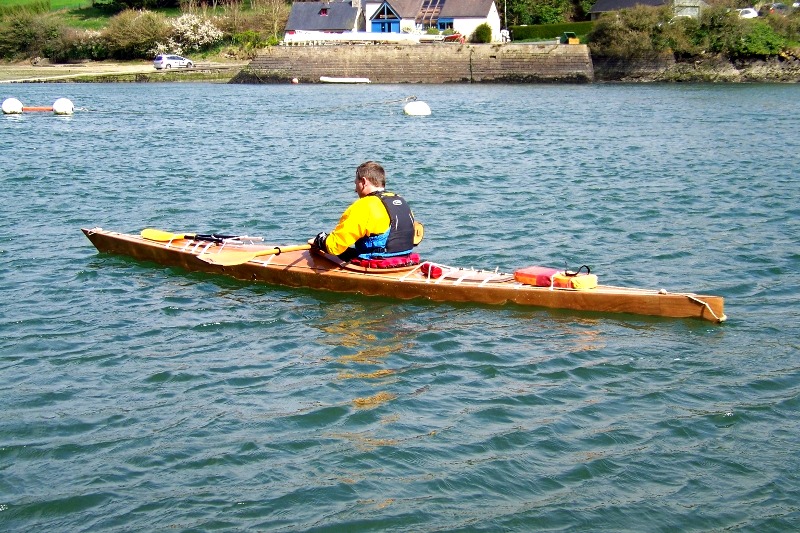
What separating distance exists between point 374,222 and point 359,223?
0.15 meters

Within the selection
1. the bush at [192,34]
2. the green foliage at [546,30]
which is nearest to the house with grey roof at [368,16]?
the bush at [192,34]

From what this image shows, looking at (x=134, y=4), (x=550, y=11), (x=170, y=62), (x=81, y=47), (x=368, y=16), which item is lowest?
(x=170, y=62)

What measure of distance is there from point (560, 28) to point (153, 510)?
55.7 m

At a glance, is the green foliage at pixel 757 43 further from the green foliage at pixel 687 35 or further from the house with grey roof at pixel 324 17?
the house with grey roof at pixel 324 17

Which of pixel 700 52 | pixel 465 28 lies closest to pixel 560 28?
pixel 465 28

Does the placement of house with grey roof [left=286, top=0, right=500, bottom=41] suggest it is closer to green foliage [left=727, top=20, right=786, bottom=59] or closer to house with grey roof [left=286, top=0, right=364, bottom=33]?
house with grey roof [left=286, top=0, right=364, bottom=33]

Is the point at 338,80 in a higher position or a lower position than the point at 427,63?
lower

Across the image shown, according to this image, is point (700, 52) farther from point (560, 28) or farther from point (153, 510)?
point (153, 510)

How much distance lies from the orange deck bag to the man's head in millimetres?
1735

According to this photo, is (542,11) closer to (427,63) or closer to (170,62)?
(427,63)

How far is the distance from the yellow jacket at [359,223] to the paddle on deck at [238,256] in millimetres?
950

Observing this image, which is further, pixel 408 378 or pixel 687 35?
pixel 687 35

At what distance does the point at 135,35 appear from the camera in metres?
63.8

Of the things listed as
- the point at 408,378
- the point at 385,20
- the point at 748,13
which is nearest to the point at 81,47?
the point at 385,20
